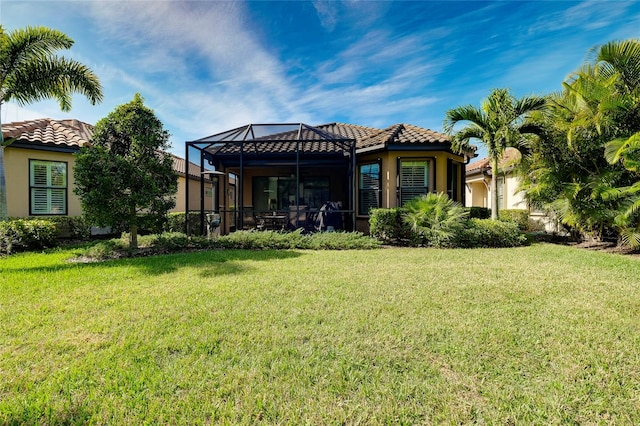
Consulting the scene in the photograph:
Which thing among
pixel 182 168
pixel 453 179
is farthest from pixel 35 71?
pixel 453 179

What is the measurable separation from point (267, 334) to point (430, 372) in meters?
1.61

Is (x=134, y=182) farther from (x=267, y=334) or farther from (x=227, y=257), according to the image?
(x=267, y=334)

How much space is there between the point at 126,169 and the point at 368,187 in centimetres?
827

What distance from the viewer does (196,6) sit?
8070mm

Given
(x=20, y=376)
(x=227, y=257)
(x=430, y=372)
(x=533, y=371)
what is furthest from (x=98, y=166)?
(x=533, y=371)

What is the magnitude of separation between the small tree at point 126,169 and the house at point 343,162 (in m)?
1.92

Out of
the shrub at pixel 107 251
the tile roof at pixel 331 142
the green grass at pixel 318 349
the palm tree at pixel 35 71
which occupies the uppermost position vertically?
the palm tree at pixel 35 71

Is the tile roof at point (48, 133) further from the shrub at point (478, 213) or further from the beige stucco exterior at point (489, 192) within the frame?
the beige stucco exterior at point (489, 192)

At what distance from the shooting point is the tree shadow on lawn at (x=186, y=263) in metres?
→ 5.54

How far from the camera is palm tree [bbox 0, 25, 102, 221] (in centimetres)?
811

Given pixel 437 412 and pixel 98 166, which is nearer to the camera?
pixel 437 412

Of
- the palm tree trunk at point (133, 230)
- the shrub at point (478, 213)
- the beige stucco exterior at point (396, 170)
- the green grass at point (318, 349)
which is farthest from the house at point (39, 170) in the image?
the shrub at point (478, 213)

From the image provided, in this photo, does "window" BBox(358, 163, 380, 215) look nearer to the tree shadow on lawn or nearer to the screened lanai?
the screened lanai

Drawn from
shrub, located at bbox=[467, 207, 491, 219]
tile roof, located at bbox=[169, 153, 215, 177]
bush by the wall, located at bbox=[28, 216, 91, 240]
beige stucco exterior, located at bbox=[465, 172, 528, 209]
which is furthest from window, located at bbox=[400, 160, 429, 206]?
tile roof, located at bbox=[169, 153, 215, 177]
